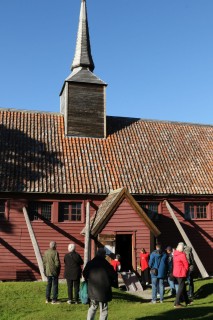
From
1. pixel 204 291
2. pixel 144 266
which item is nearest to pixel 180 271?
pixel 204 291

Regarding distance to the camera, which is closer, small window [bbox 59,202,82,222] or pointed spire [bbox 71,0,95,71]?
small window [bbox 59,202,82,222]

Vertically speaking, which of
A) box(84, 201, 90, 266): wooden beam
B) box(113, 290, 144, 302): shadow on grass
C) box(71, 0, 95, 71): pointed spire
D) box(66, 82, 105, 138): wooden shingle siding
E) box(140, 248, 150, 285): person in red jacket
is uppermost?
box(71, 0, 95, 71): pointed spire

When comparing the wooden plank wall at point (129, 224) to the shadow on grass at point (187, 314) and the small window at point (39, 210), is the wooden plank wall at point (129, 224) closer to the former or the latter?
the small window at point (39, 210)

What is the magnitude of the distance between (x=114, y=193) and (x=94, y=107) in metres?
7.51

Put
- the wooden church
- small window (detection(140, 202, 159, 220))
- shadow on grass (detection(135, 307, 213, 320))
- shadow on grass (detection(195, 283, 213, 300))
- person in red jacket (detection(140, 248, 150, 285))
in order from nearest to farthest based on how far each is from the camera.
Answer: shadow on grass (detection(135, 307, 213, 320)), shadow on grass (detection(195, 283, 213, 300)), person in red jacket (detection(140, 248, 150, 285)), the wooden church, small window (detection(140, 202, 159, 220))

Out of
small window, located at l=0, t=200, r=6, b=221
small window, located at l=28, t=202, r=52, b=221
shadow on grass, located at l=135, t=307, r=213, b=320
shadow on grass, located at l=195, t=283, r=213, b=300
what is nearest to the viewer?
shadow on grass, located at l=135, t=307, r=213, b=320

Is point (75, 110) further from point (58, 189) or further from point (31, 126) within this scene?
point (58, 189)

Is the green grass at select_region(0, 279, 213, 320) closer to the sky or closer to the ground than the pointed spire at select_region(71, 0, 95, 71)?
closer to the ground

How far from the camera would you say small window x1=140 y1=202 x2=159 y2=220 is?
2077 centimetres

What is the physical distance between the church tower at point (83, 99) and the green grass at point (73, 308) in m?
12.0

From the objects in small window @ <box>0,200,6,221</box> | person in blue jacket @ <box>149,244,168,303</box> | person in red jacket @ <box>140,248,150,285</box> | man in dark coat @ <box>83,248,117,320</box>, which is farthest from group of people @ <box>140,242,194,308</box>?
small window @ <box>0,200,6,221</box>

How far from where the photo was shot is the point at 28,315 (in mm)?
10133

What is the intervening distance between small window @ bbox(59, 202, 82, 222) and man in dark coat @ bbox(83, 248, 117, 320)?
1194 cm

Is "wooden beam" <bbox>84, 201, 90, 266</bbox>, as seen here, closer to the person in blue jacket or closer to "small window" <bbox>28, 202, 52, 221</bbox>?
"small window" <bbox>28, 202, 52, 221</bbox>
